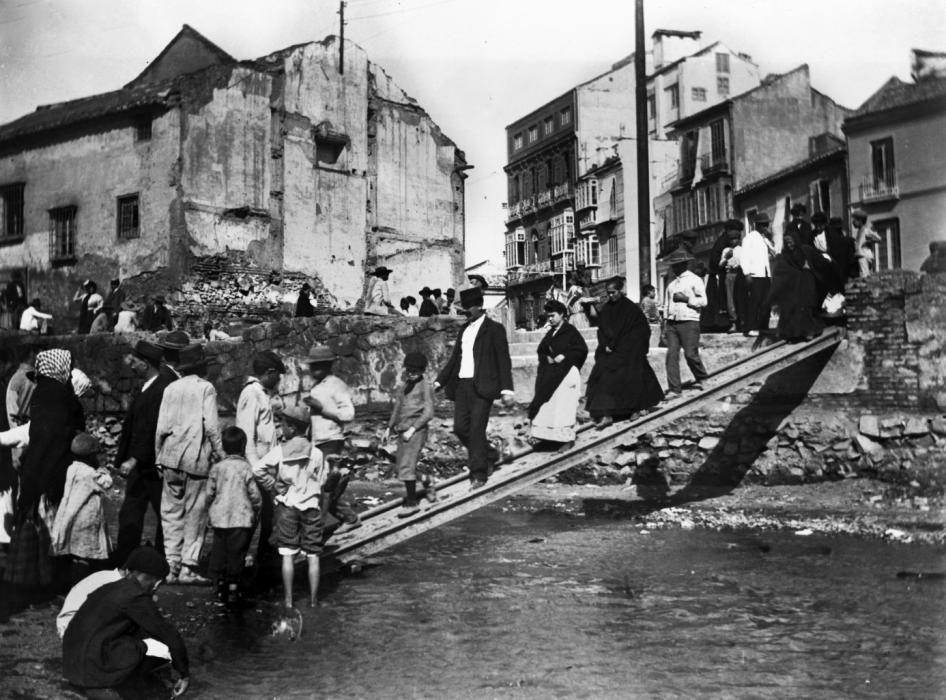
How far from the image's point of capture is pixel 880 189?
32406mm

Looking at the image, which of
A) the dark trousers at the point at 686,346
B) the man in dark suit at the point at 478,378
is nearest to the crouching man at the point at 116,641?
the man in dark suit at the point at 478,378

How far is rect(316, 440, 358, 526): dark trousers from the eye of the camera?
24.7ft

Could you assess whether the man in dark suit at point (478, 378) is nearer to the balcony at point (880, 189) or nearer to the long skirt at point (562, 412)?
the long skirt at point (562, 412)

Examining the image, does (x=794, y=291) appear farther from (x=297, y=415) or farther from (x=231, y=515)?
(x=231, y=515)

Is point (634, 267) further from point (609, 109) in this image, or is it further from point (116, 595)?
point (116, 595)

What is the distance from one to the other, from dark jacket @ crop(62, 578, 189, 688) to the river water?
0.49 meters

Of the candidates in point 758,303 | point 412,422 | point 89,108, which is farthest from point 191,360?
point 89,108

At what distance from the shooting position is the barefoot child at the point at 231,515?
23.5ft

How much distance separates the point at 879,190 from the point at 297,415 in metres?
29.2

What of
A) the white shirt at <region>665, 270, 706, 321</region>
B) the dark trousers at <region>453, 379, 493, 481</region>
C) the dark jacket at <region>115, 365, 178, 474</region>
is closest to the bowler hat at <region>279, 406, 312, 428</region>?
the dark jacket at <region>115, 365, 178, 474</region>

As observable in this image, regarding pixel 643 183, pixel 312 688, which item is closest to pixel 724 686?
pixel 312 688

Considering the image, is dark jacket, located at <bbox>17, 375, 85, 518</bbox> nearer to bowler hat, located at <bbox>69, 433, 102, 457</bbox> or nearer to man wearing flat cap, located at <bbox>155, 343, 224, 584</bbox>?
bowler hat, located at <bbox>69, 433, 102, 457</bbox>

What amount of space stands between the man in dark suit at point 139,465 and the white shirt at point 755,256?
8.12 meters

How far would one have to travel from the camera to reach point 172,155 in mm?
25891
